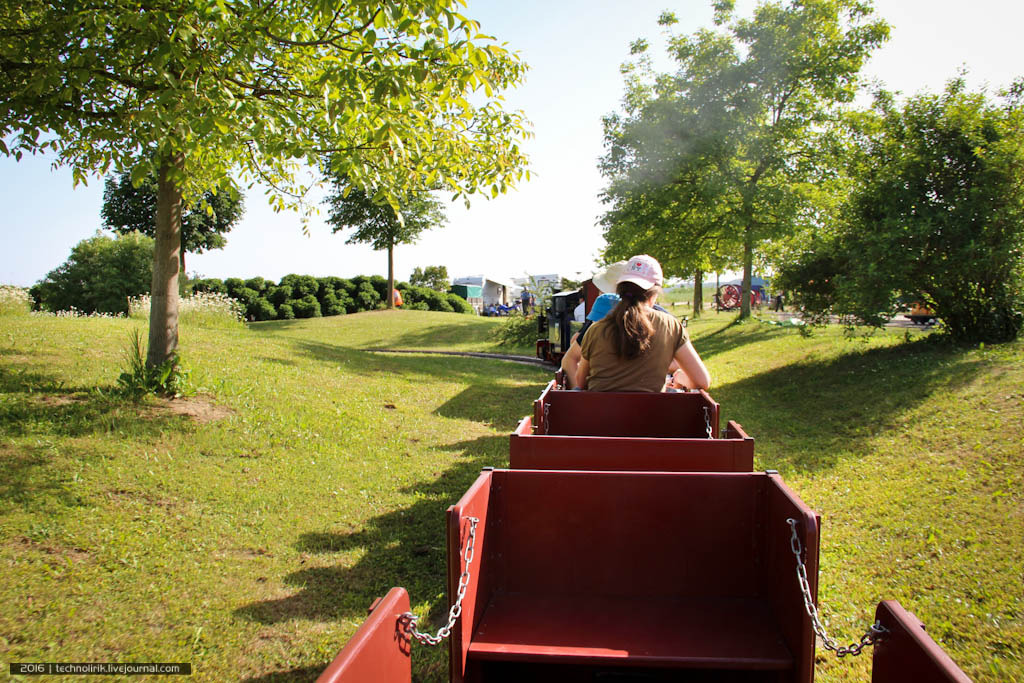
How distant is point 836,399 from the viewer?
923 centimetres

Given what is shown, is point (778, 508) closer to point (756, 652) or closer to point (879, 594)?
point (756, 652)

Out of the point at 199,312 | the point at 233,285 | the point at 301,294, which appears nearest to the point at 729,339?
the point at 199,312

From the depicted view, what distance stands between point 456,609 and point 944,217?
911 cm

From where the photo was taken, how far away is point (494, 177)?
7.28 m

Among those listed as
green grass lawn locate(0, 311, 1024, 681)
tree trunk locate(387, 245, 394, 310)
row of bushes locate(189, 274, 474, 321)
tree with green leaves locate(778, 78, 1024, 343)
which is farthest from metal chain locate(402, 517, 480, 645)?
row of bushes locate(189, 274, 474, 321)

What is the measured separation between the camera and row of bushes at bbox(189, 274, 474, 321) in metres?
32.0

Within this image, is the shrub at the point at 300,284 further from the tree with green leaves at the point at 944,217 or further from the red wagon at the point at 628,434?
the red wagon at the point at 628,434

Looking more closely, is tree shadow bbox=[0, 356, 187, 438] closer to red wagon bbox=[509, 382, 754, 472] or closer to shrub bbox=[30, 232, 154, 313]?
red wagon bbox=[509, 382, 754, 472]

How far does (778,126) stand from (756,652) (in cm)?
1990

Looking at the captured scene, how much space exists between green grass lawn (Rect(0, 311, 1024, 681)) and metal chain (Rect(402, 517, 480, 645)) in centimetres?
121

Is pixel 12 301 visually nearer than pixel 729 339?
Yes

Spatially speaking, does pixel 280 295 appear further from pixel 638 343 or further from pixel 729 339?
pixel 638 343

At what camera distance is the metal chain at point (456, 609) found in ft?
6.54

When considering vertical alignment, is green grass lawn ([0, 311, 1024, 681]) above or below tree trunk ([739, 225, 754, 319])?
below
